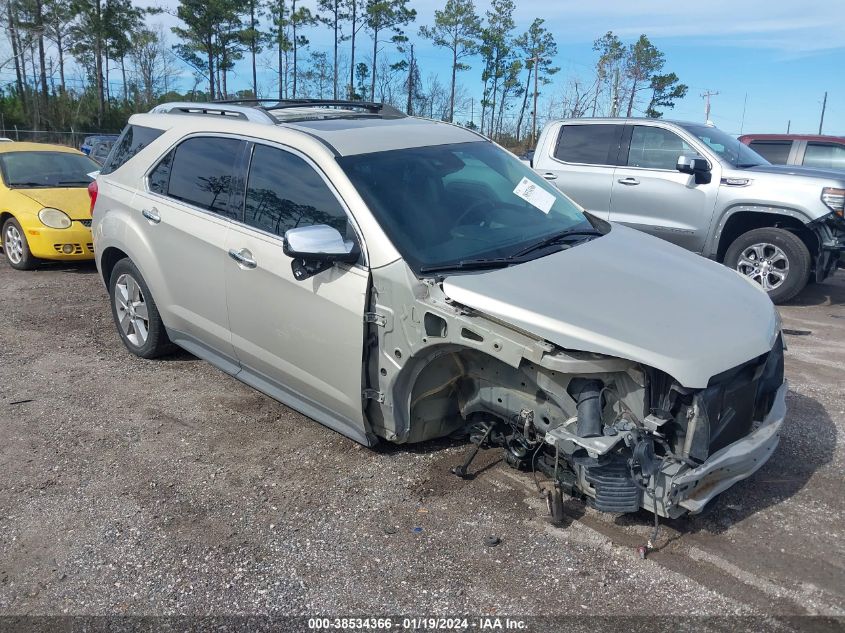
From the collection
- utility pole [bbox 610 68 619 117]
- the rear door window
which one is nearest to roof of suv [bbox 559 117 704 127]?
the rear door window

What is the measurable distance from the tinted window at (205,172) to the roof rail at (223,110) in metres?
0.22

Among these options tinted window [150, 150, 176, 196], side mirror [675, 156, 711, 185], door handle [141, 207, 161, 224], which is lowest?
door handle [141, 207, 161, 224]

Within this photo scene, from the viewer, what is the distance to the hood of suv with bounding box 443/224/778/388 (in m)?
2.80

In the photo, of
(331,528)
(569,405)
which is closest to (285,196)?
Result: (331,528)

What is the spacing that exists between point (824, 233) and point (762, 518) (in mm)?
5208

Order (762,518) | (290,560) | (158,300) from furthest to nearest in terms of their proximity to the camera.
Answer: (158,300), (762,518), (290,560)

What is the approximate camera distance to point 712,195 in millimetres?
7875

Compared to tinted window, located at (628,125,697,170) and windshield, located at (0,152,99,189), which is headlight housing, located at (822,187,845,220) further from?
windshield, located at (0,152,99,189)

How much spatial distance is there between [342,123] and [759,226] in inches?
227

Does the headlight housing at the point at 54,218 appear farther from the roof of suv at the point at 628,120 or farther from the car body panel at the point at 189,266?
the roof of suv at the point at 628,120

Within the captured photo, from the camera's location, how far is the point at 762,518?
335 centimetres

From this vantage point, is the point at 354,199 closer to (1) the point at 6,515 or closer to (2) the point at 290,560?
(2) the point at 290,560

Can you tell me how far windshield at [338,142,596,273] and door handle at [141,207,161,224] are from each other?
5.65ft

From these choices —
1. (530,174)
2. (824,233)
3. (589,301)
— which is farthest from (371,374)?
(824,233)
